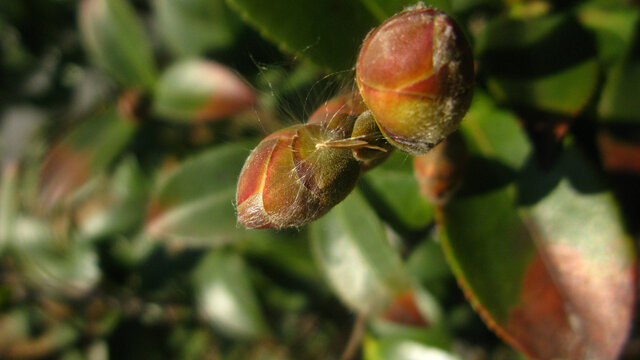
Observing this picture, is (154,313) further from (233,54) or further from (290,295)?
(233,54)

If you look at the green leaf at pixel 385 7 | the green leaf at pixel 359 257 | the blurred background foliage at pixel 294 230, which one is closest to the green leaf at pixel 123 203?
the blurred background foliage at pixel 294 230

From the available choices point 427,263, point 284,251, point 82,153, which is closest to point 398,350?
point 427,263

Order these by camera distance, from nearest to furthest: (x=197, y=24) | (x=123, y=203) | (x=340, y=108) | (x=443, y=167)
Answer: (x=340, y=108), (x=443, y=167), (x=197, y=24), (x=123, y=203)

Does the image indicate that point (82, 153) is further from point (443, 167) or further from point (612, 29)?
point (612, 29)

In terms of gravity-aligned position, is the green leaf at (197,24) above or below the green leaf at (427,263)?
above

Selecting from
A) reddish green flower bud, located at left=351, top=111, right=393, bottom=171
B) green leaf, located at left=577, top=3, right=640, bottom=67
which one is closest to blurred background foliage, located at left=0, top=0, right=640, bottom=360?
green leaf, located at left=577, top=3, right=640, bottom=67

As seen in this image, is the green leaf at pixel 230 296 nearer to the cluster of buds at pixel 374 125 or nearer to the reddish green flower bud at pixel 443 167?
the reddish green flower bud at pixel 443 167

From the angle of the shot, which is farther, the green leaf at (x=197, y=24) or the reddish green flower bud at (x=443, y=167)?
the green leaf at (x=197, y=24)
